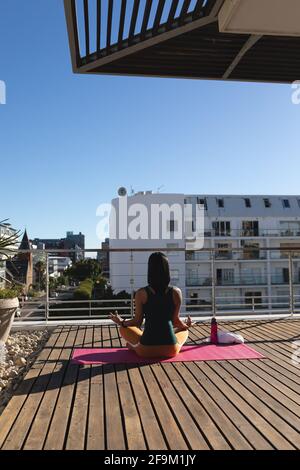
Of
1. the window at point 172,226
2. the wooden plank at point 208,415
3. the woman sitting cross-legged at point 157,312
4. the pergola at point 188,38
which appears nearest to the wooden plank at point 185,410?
the wooden plank at point 208,415

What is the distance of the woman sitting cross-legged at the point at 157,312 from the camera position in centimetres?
318

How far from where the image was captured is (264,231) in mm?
46562

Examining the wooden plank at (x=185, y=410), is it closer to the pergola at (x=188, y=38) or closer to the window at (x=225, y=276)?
the pergola at (x=188, y=38)

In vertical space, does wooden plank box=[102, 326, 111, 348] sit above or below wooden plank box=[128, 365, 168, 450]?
above

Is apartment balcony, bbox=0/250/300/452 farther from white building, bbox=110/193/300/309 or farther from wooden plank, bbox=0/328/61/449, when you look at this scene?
white building, bbox=110/193/300/309

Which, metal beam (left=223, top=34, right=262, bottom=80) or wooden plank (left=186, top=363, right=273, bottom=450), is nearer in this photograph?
wooden plank (left=186, top=363, right=273, bottom=450)

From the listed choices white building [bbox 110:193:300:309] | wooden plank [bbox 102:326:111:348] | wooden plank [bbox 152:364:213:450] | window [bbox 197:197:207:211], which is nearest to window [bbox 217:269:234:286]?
white building [bbox 110:193:300:309]

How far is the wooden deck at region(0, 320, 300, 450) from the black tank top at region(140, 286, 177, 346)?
202mm

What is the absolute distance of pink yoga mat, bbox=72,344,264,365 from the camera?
10.8 ft

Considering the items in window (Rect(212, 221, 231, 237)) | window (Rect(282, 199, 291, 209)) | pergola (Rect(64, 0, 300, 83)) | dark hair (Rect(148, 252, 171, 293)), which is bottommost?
dark hair (Rect(148, 252, 171, 293))

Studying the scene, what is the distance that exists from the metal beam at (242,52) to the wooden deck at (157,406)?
282 cm

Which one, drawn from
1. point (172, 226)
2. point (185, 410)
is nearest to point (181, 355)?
point (185, 410)
